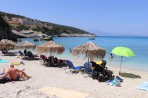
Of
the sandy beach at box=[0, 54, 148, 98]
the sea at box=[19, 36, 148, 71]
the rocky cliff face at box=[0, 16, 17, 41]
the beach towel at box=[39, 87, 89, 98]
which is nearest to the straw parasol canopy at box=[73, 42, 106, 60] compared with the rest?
the sea at box=[19, 36, 148, 71]

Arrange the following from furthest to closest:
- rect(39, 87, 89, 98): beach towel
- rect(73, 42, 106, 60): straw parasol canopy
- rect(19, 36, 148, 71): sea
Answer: rect(19, 36, 148, 71): sea → rect(73, 42, 106, 60): straw parasol canopy → rect(39, 87, 89, 98): beach towel

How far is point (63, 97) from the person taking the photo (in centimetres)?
811

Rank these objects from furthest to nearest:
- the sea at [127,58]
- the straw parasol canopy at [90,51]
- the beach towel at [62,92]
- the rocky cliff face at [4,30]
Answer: the rocky cliff face at [4,30] → the sea at [127,58] → the straw parasol canopy at [90,51] → the beach towel at [62,92]

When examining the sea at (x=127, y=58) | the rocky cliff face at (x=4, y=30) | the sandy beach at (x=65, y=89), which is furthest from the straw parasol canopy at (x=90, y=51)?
the rocky cliff face at (x=4, y=30)

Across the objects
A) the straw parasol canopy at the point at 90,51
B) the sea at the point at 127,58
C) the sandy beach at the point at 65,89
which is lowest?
the sea at the point at 127,58

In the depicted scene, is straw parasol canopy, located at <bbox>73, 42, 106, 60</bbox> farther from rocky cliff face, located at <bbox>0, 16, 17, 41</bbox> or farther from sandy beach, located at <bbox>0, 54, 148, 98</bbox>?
rocky cliff face, located at <bbox>0, 16, 17, 41</bbox>

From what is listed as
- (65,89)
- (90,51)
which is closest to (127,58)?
(90,51)

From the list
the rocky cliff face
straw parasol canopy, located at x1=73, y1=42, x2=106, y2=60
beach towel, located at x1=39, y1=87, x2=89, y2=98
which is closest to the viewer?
beach towel, located at x1=39, y1=87, x2=89, y2=98

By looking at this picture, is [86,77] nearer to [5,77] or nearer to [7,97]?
[5,77]

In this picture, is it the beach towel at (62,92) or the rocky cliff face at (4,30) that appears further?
the rocky cliff face at (4,30)

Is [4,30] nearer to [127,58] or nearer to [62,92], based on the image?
[127,58]

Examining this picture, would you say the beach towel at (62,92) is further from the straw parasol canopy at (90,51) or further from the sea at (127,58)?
the sea at (127,58)

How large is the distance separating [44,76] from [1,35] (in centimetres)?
5280

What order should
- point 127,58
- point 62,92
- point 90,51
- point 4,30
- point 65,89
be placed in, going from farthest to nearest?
point 4,30 → point 127,58 → point 90,51 → point 65,89 → point 62,92
